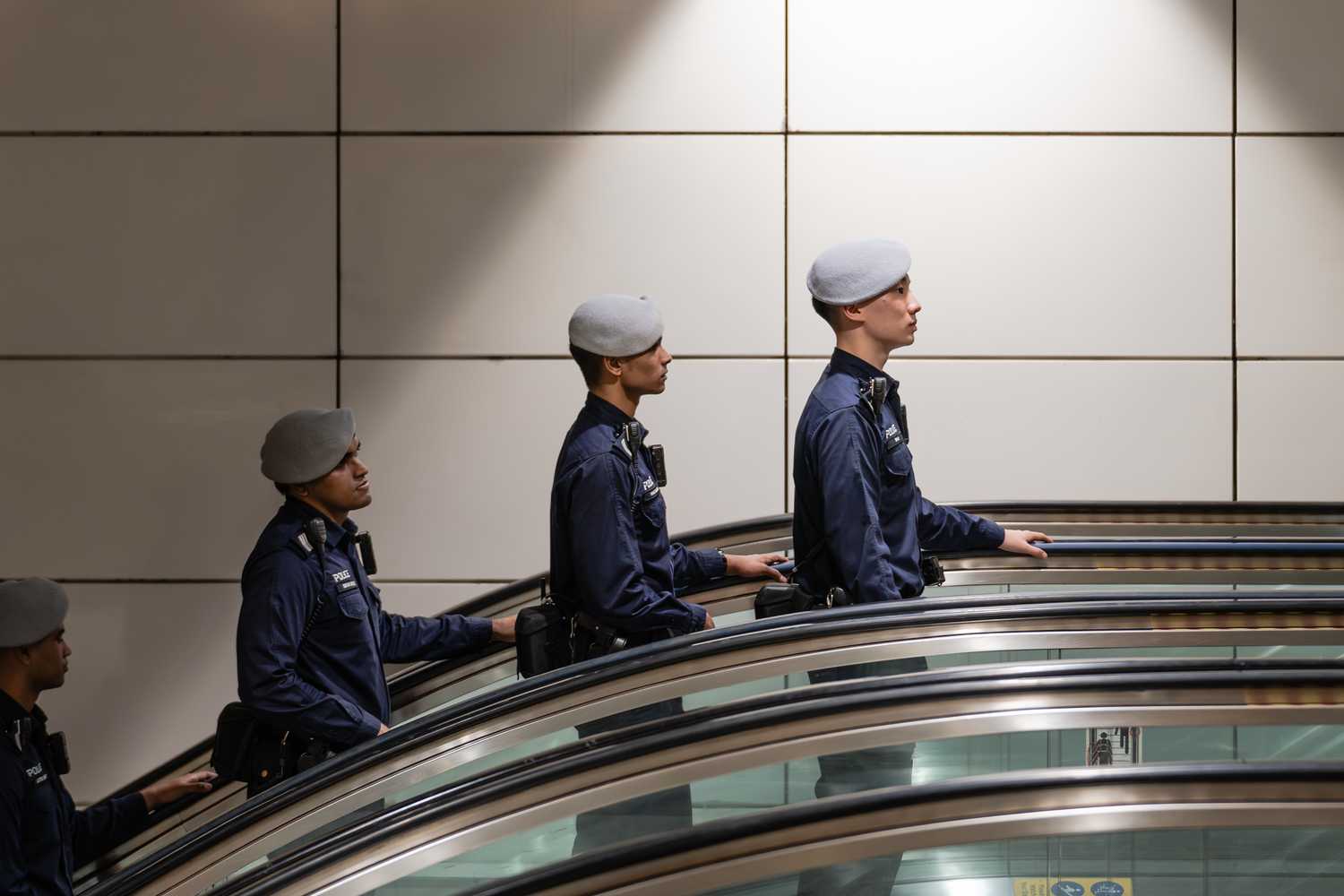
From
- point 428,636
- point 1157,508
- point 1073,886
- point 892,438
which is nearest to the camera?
point 1073,886

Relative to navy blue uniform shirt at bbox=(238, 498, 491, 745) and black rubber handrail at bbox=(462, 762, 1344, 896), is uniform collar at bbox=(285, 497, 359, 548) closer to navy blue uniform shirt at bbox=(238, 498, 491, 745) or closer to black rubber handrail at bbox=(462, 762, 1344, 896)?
navy blue uniform shirt at bbox=(238, 498, 491, 745)

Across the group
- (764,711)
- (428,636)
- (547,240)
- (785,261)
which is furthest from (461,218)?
(764,711)

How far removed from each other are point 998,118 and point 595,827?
3701 mm

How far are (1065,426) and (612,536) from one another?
249 centimetres

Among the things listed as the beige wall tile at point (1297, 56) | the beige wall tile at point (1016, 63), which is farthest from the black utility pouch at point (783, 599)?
the beige wall tile at point (1297, 56)

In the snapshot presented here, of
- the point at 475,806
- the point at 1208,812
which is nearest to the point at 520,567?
the point at 475,806

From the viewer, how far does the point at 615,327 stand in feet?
9.29

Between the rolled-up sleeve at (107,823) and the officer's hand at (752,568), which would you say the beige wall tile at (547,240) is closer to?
the officer's hand at (752,568)

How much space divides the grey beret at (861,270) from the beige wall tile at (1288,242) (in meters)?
2.28

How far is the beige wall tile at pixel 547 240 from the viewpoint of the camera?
4586 millimetres

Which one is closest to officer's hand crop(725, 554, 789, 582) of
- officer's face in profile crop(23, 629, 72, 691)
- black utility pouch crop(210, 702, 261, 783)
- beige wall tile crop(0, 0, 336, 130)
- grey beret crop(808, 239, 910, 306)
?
grey beret crop(808, 239, 910, 306)

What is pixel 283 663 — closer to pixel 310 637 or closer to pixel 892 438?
pixel 310 637

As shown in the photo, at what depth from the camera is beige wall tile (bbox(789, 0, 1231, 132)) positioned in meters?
4.50

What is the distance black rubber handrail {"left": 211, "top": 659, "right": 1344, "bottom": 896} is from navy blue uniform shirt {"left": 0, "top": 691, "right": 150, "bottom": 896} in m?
1.12
